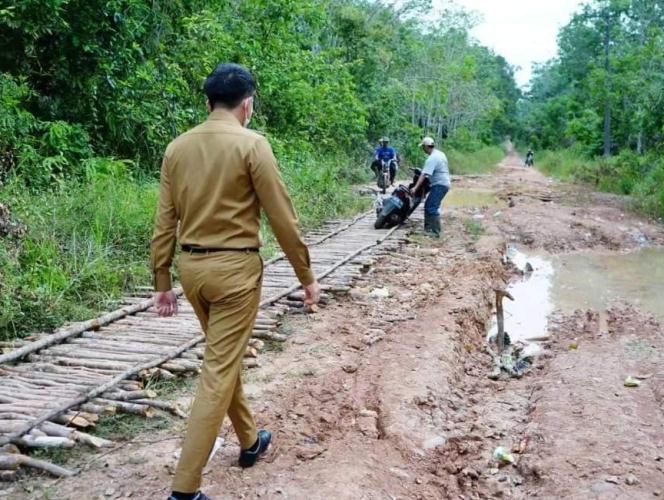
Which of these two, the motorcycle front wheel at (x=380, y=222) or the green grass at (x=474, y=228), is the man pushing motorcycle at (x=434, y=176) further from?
the green grass at (x=474, y=228)

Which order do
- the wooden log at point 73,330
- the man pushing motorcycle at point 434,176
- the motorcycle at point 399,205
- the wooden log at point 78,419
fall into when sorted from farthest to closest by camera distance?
the motorcycle at point 399,205 < the man pushing motorcycle at point 434,176 < the wooden log at point 73,330 < the wooden log at point 78,419


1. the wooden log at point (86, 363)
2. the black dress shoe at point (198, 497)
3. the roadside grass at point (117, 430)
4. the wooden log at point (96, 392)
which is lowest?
the roadside grass at point (117, 430)

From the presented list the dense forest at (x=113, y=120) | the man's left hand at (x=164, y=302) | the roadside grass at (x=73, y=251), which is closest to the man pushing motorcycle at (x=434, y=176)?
the dense forest at (x=113, y=120)

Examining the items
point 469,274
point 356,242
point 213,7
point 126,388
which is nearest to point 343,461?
point 126,388

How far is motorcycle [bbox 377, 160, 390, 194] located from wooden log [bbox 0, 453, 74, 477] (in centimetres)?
1232

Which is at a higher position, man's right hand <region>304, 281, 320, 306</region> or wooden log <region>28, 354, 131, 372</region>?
man's right hand <region>304, 281, 320, 306</region>

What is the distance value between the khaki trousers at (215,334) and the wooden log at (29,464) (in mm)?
792

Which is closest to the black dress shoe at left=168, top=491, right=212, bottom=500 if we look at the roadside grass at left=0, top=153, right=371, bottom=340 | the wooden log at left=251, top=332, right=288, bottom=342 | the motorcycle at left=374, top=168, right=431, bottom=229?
the wooden log at left=251, top=332, right=288, bottom=342

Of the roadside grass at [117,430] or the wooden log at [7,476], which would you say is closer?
the wooden log at [7,476]

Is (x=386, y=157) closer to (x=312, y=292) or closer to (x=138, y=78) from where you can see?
(x=138, y=78)

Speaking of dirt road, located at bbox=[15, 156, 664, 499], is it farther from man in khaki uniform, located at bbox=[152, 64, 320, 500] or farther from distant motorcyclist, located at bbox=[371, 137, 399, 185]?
distant motorcyclist, located at bbox=[371, 137, 399, 185]

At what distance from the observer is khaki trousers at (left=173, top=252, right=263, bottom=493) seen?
9.34 feet

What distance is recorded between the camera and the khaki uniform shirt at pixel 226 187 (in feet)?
9.22

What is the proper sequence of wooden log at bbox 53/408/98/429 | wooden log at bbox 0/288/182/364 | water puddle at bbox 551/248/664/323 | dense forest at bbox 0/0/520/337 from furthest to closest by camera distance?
water puddle at bbox 551/248/664/323 → dense forest at bbox 0/0/520/337 → wooden log at bbox 0/288/182/364 → wooden log at bbox 53/408/98/429
